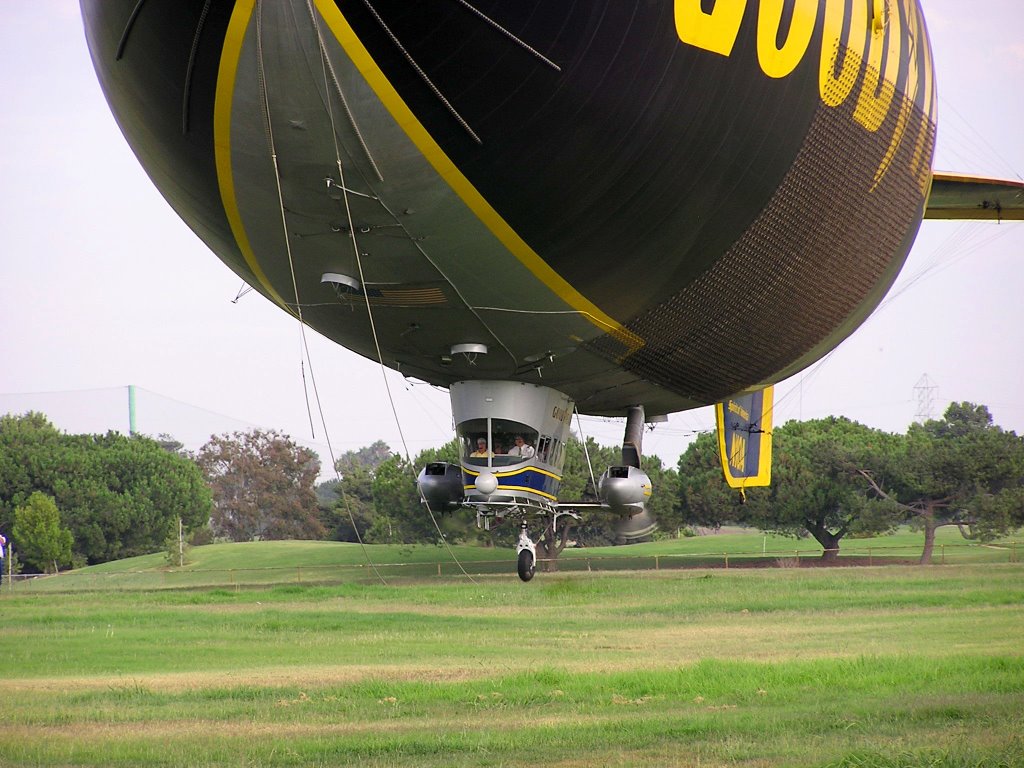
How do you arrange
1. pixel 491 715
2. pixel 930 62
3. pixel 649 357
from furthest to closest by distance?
pixel 930 62
pixel 649 357
pixel 491 715

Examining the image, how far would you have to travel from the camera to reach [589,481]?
150 ft

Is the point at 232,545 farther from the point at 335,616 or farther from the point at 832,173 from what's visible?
the point at 832,173

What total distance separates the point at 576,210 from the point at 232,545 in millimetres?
65807

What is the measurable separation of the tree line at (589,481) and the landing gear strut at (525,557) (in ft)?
89.0

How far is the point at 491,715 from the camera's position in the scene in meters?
8.72

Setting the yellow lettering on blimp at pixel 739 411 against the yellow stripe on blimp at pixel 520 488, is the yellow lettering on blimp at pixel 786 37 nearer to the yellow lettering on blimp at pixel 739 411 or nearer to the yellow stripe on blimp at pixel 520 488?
the yellow stripe on blimp at pixel 520 488

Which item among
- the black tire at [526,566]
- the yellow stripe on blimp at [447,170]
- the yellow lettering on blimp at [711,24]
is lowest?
the black tire at [526,566]

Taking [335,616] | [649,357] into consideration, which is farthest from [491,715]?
[335,616]

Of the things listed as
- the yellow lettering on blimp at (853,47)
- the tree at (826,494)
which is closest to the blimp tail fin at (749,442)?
the yellow lettering on blimp at (853,47)

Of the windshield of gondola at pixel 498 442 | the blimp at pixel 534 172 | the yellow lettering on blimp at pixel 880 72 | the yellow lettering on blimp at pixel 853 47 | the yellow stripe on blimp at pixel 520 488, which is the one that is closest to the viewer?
the blimp at pixel 534 172

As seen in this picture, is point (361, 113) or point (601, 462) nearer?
point (361, 113)

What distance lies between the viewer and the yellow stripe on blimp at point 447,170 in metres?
9.23

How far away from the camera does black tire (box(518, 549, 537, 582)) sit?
17156 mm

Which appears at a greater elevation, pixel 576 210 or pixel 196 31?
pixel 196 31
